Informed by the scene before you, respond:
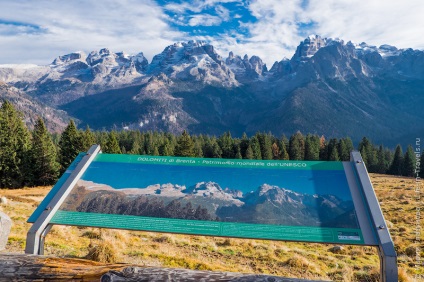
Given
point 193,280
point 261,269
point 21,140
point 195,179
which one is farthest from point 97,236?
point 21,140

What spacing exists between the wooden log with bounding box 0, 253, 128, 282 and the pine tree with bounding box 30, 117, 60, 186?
169 feet

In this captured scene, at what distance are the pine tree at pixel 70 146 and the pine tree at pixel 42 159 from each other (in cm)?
377

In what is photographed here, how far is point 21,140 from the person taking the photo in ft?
173

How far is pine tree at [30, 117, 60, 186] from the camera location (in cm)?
5234

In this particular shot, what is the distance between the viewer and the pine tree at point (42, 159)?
52.3 metres

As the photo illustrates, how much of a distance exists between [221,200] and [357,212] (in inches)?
127

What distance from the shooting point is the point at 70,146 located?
192 feet

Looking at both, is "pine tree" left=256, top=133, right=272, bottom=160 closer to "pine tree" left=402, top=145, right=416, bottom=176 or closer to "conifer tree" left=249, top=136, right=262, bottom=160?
"conifer tree" left=249, top=136, right=262, bottom=160

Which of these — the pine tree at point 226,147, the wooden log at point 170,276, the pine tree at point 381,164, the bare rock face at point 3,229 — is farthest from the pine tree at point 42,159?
the pine tree at point 381,164

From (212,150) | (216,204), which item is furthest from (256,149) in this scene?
(216,204)

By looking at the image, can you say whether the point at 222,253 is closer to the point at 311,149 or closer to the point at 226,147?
the point at 226,147

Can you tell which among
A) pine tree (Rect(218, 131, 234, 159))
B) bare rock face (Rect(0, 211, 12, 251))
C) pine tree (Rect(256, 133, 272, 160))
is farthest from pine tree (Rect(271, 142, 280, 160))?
bare rock face (Rect(0, 211, 12, 251))

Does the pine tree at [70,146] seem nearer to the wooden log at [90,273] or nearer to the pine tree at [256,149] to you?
the pine tree at [256,149]

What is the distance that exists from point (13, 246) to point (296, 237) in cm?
1185
